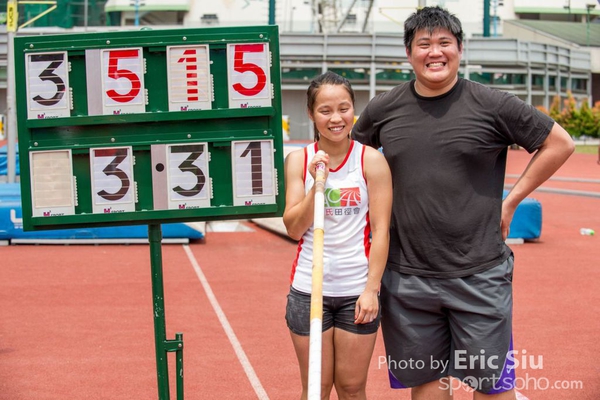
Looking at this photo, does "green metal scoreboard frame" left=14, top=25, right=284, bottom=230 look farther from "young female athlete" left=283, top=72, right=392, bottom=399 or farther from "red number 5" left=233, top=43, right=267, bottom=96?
"young female athlete" left=283, top=72, right=392, bottom=399

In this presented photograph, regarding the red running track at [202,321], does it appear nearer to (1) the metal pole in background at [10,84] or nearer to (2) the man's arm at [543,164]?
(2) the man's arm at [543,164]

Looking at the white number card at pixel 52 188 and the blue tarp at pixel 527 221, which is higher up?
the white number card at pixel 52 188

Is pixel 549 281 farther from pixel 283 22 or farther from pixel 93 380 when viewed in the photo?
pixel 283 22

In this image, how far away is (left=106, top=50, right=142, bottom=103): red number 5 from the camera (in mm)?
3898

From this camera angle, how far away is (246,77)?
3.93 meters

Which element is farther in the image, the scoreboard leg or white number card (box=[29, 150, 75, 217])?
the scoreboard leg

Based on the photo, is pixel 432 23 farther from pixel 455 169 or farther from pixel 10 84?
pixel 10 84

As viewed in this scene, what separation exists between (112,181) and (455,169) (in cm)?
144

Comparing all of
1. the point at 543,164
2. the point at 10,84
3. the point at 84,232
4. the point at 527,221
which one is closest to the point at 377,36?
the point at 10,84

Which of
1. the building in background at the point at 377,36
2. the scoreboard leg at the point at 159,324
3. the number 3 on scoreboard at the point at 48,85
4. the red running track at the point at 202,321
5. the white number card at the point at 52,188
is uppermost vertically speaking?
the building in background at the point at 377,36

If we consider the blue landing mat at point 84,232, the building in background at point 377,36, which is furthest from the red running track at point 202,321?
the building in background at point 377,36

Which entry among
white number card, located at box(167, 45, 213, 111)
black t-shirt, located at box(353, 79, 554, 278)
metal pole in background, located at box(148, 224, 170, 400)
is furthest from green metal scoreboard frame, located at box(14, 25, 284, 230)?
black t-shirt, located at box(353, 79, 554, 278)

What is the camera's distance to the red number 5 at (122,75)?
3.90m

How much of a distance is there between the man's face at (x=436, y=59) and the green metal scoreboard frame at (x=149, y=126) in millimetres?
602
